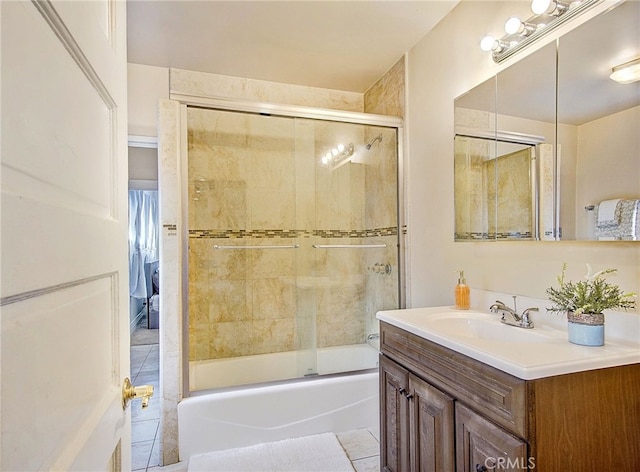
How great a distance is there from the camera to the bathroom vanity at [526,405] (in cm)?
96

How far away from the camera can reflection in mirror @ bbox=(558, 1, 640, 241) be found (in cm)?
117

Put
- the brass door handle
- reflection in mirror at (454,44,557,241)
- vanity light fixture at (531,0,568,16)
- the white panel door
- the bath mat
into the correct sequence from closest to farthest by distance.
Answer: the white panel door → the brass door handle → vanity light fixture at (531,0,568,16) → reflection in mirror at (454,44,557,241) → the bath mat

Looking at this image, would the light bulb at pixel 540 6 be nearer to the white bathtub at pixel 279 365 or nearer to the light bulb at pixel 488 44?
the light bulb at pixel 488 44

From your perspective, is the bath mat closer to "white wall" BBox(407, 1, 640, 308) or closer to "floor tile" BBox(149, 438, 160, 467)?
"floor tile" BBox(149, 438, 160, 467)

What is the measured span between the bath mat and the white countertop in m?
0.98

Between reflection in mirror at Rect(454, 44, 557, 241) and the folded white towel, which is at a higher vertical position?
reflection in mirror at Rect(454, 44, 557, 241)

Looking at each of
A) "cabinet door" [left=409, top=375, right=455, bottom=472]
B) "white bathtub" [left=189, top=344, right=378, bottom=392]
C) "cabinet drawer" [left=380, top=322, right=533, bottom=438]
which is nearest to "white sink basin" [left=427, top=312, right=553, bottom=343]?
"cabinet drawer" [left=380, top=322, right=533, bottom=438]

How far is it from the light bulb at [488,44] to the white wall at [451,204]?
3.0 inches

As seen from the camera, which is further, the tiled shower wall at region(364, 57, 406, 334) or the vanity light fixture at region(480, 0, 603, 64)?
the tiled shower wall at region(364, 57, 406, 334)

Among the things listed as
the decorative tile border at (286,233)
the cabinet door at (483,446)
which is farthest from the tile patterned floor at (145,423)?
the cabinet door at (483,446)

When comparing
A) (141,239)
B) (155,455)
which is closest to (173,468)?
(155,455)

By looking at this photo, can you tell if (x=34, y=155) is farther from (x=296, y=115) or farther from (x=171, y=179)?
(x=296, y=115)

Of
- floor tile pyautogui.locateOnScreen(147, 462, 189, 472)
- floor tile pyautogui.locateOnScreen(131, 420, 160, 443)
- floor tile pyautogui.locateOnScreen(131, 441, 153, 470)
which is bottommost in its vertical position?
floor tile pyautogui.locateOnScreen(131, 420, 160, 443)

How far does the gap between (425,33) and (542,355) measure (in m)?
2.04
